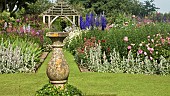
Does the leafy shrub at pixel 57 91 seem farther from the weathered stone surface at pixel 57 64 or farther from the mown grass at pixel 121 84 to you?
the mown grass at pixel 121 84

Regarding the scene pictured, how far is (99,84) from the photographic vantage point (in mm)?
9492

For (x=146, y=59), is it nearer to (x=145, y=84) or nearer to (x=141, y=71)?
(x=141, y=71)

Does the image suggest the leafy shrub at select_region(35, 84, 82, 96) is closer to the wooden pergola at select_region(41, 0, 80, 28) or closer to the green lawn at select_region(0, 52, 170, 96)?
the green lawn at select_region(0, 52, 170, 96)

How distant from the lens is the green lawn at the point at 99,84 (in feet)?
27.7

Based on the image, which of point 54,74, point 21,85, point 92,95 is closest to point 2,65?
point 21,85

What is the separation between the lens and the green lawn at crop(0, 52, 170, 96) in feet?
27.7

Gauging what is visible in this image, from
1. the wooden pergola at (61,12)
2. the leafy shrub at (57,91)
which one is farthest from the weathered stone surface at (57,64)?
the wooden pergola at (61,12)

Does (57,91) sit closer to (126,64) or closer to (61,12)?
(126,64)

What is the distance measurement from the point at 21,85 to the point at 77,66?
13.4 ft

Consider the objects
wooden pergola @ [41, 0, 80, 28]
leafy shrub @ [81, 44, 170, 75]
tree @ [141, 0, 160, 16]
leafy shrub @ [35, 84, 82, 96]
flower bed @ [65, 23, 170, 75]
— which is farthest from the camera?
tree @ [141, 0, 160, 16]

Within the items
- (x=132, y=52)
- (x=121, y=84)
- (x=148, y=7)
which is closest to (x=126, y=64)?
(x=132, y=52)

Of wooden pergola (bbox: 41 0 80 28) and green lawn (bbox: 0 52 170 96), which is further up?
wooden pergola (bbox: 41 0 80 28)

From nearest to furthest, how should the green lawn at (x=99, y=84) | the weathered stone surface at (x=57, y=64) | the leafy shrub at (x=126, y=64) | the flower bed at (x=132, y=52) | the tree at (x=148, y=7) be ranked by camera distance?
the weathered stone surface at (x=57, y=64) < the green lawn at (x=99, y=84) < the leafy shrub at (x=126, y=64) < the flower bed at (x=132, y=52) < the tree at (x=148, y=7)

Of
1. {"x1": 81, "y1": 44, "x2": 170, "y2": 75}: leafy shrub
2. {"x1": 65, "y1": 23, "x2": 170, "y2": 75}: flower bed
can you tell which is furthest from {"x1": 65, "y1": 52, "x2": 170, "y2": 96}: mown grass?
{"x1": 65, "y1": 23, "x2": 170, "y2": 75}: flower bed
